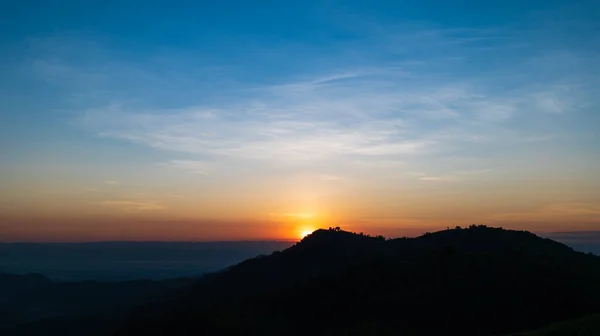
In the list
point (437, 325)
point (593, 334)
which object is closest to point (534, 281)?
point (437, 325)

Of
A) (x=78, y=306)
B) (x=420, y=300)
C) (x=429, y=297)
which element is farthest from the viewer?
(x=78, y=306)

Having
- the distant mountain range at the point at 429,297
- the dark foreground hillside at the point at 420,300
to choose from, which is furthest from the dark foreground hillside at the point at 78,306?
the dark foreground hillside at the point at 420,300

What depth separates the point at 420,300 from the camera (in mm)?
53344

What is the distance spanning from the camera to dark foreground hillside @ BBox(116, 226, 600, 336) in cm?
4862

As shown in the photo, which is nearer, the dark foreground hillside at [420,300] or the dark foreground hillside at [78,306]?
the dark foreground hillside at [420,300]

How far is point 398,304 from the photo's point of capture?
53.5 meters

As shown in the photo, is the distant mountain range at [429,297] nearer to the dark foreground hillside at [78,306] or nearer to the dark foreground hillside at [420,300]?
the dark foreground hillside at [420,300]

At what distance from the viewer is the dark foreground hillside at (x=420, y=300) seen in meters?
48.6

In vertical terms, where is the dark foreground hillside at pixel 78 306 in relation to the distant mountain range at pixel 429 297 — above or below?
below

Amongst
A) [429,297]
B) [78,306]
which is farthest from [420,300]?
[78,306]

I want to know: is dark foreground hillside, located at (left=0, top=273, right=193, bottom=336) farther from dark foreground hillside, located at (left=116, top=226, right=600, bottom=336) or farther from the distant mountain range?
dark foreground hillside, located at (left=116, top=226, right=600, bottom=336)

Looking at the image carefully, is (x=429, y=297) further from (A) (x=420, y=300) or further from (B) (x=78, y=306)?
(B) (x=78, y=306)

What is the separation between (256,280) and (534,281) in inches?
1950

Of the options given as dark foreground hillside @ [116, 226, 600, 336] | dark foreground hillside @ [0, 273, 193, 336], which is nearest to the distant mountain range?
dark foreground hillside @ [116, 226, 600, 336]
